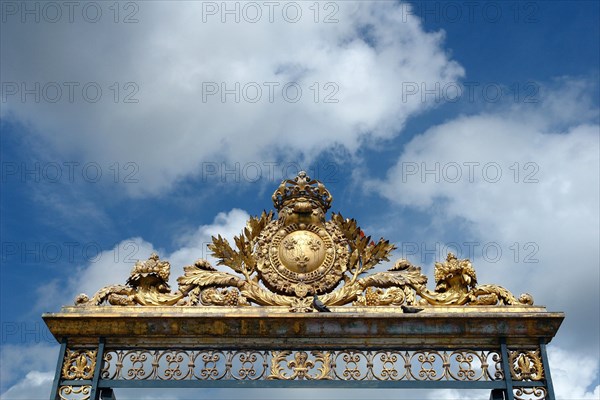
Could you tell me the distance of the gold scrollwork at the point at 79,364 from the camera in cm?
1125

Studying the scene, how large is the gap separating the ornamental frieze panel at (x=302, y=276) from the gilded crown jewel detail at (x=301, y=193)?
128 millimetres

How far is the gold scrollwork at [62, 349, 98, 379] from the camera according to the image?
11.2 metres

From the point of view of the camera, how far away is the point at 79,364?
1133 centimetres

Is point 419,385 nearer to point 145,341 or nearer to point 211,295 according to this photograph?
point 211,295

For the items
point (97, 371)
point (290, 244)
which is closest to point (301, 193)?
point (290, 244)

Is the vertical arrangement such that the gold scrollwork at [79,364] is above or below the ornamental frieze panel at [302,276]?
below

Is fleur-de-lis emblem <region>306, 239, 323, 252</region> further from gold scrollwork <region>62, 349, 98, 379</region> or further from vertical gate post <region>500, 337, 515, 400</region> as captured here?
gold scrollwork <region>62, 349, 98, 379</region>

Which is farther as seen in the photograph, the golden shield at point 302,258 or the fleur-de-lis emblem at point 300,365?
the golden shield at point 302,258

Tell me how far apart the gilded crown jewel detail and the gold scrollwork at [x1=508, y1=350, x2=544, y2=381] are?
369cm

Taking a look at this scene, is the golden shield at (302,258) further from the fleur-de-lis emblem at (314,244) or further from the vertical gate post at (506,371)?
the vertical gate post at (506,371)

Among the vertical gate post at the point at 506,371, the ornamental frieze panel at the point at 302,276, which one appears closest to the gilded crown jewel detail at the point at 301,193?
the ornamental frieze panel at the point at 302,276

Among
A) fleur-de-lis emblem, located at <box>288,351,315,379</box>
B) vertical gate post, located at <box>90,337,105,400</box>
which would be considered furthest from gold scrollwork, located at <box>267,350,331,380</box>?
vertical gate post, located at <box>90,337,105,400</box>

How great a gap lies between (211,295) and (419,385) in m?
3.32

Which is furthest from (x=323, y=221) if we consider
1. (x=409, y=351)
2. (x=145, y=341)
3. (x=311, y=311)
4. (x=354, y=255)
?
(x=145, y=341)
